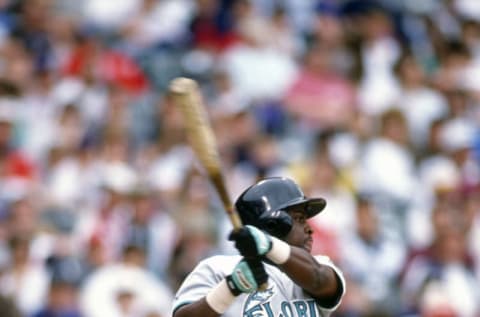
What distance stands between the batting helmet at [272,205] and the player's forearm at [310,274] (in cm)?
19

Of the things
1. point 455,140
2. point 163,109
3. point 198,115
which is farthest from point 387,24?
point 198,115

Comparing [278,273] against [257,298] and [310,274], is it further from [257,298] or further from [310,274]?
[310,274]

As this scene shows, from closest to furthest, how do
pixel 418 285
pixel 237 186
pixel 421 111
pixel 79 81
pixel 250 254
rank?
pixel 250 254
pixel 418 285
pixel 237 186
pixel 79 81
pixel 421 111

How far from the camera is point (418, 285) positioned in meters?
11.5

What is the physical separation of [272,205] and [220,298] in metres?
0.61

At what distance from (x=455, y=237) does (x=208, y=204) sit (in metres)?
2.04

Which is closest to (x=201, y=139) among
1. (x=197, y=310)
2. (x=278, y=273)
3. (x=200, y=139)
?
(x=200, y=139)

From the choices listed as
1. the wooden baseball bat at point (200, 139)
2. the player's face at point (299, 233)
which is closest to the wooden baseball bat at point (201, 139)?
the wooden baseball bat at point (200, 139)

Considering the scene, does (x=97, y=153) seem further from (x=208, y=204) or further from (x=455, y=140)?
(x=455, y=140)

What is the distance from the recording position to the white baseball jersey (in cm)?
624

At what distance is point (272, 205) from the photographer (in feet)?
20.7

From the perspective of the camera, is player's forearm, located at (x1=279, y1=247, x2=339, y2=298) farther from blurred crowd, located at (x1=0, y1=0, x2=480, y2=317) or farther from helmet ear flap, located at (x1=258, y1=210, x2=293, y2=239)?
blurred crowd, located at (x1=0, y1=0, x2=480, y2=317)

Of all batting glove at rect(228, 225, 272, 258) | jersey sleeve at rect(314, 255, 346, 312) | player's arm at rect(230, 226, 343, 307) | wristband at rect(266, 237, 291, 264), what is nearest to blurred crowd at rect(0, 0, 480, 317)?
jersey sleeve at rect(314, 255, 346, 312)

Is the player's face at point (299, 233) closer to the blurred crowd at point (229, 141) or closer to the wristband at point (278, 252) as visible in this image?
the wristband at point (278, 252)
